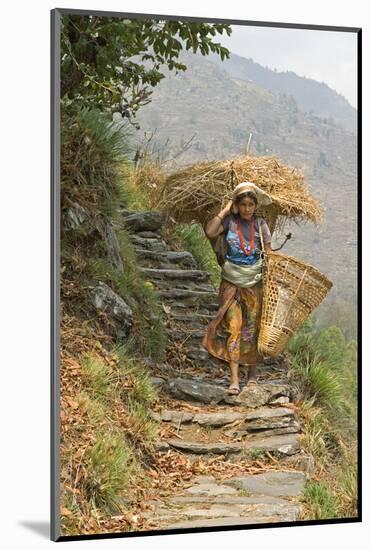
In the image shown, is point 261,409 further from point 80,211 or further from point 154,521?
point 80,211

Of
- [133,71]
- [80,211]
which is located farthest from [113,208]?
[133,71]

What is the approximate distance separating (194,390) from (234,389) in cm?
25

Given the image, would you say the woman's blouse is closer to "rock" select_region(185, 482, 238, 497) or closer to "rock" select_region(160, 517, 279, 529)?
"rock" select_region(185, 482, 238, 497)

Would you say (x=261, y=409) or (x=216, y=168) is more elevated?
(x=216, y=168)

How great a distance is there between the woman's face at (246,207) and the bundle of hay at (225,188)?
5cm

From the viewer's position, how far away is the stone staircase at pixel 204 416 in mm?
7996

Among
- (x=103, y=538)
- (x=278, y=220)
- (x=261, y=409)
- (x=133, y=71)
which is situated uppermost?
(x=133, y=71)

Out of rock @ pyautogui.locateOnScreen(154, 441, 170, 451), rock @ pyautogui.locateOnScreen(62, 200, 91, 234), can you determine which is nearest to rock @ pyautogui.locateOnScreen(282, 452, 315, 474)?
rock @ pyautogui.locateOnScreen(154, 441, 170, 451)

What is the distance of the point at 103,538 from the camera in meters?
7.70

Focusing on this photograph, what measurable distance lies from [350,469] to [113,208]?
2.11 m

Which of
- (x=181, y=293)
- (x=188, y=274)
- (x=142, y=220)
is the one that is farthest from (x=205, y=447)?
(x=142, y=220)

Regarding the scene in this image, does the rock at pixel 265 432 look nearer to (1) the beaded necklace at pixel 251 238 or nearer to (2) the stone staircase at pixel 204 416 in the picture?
(2) the stone staircase at pixel 204 416

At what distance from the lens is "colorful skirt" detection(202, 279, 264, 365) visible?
8.17m

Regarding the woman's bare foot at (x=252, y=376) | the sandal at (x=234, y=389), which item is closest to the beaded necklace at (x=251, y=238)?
the woman's bare foot at (x=252, y=376)
